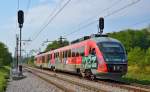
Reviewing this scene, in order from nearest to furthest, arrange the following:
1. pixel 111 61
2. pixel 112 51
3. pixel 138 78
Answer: pixel 111 61 < pixel 112 51 < pixel 138 78

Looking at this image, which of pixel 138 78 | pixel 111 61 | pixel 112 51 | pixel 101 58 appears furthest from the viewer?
pixel 138 78

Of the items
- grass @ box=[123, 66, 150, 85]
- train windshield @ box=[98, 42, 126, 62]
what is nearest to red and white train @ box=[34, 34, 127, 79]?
train windshield @ box=[98, 42, 126, 62]

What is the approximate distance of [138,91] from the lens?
20234mm

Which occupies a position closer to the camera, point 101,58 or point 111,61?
point 111,61

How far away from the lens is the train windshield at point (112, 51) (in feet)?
92.4

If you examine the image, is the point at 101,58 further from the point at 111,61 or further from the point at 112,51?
the point at 112,51

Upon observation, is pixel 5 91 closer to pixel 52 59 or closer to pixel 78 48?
pixel 78 48

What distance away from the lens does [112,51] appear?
2875 centimetres

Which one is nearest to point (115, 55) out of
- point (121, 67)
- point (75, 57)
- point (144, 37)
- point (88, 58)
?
point (121, 67)

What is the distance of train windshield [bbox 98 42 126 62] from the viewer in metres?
28.2

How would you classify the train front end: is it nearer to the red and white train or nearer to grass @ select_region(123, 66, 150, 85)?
the red and white train

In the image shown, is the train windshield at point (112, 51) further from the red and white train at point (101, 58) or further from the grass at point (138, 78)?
the grass at point (138, 78)

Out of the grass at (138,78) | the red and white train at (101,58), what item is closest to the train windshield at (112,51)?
the red and white train at (101,58)

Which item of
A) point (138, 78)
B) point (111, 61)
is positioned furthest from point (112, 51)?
point (138, 78)
